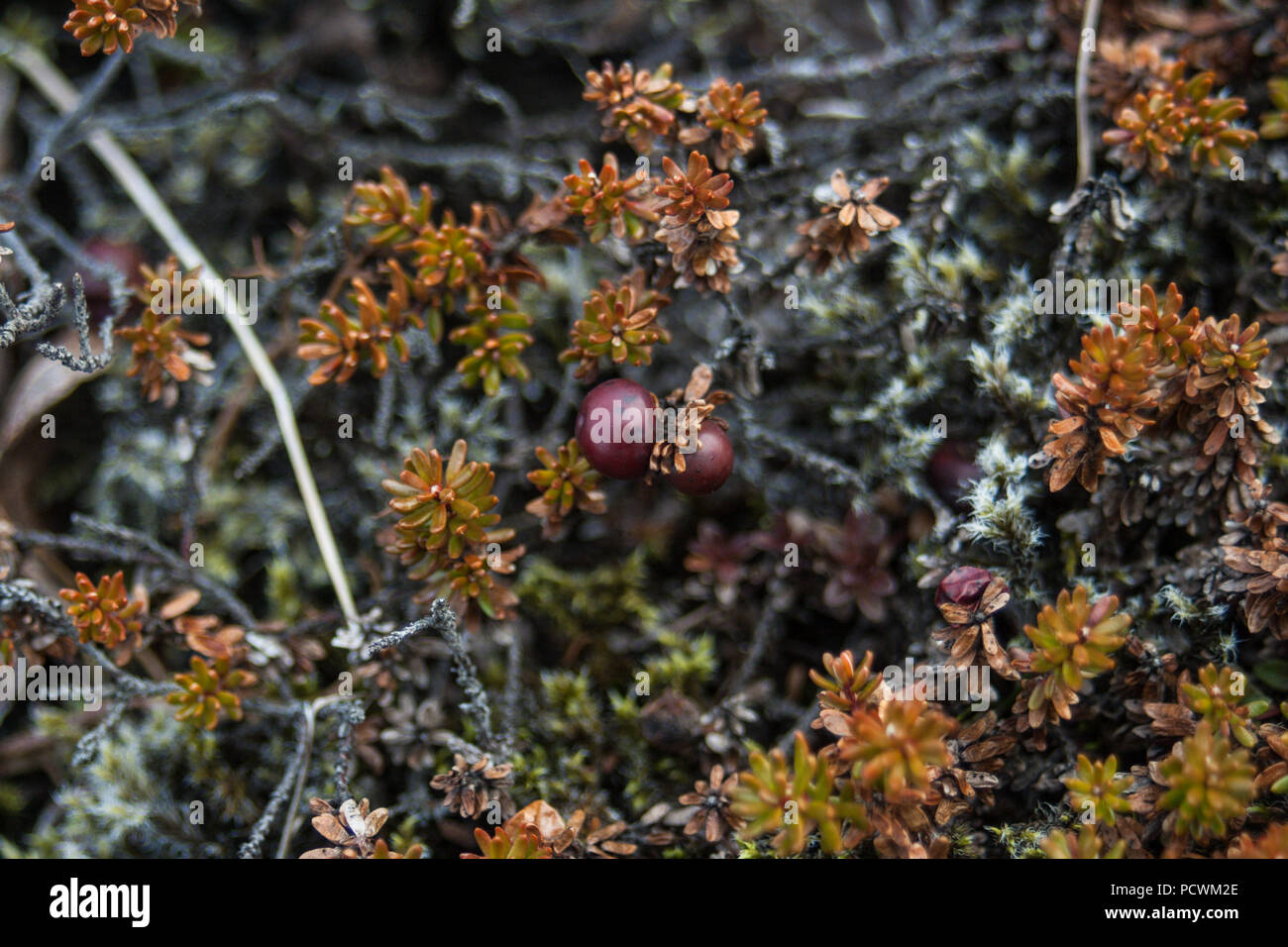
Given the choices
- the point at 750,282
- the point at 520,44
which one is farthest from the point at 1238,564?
the point at 520,44

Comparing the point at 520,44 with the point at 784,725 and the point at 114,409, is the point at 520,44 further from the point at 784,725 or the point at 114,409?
the point at 784,725

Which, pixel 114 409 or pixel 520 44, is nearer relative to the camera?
pixel 114 409

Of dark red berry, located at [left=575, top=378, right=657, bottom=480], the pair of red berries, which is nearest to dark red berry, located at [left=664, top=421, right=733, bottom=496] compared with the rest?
the pair of red berries

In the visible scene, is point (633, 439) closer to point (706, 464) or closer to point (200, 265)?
point (706, 464)

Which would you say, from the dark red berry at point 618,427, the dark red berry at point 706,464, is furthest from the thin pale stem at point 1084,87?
the dark red berry at point 618,427
